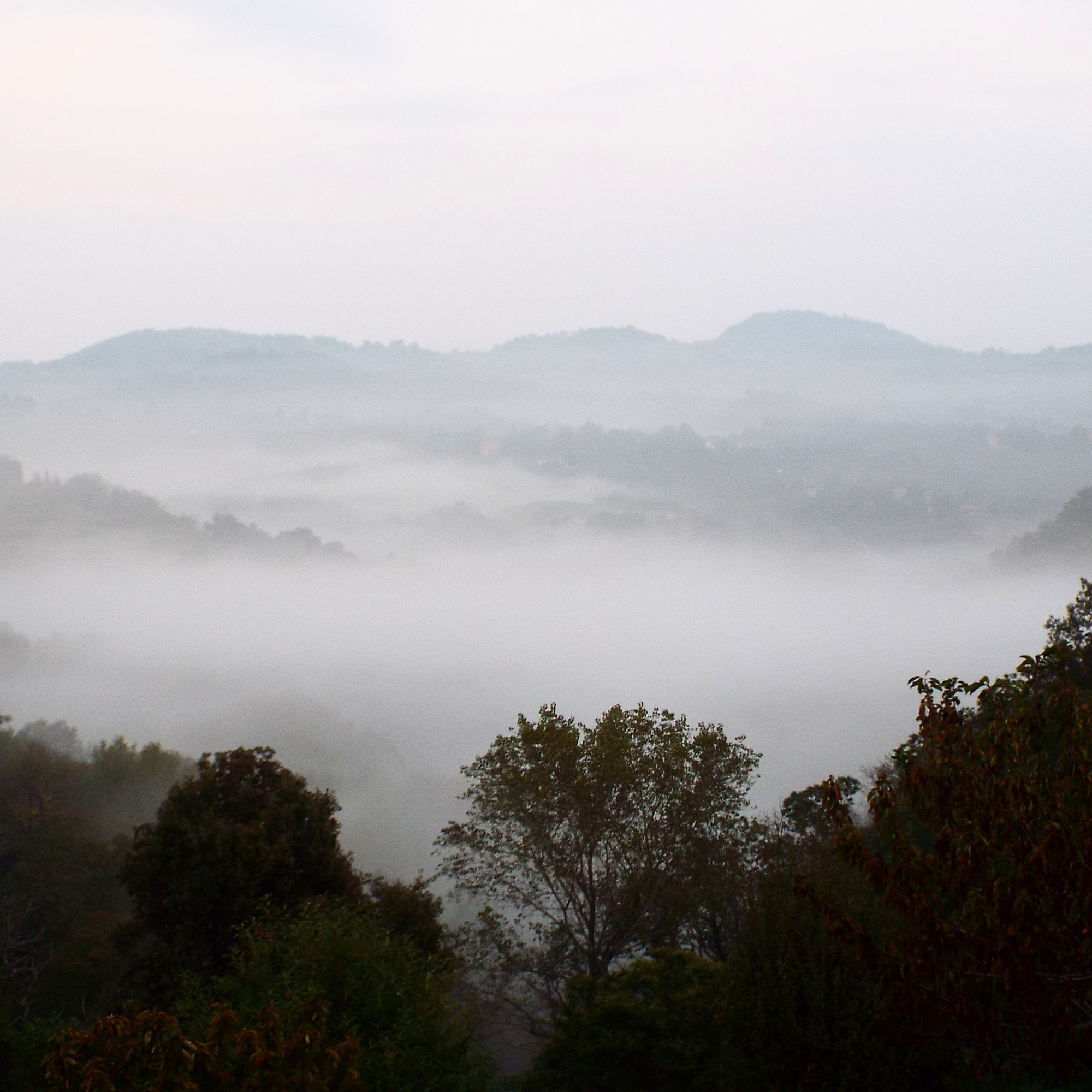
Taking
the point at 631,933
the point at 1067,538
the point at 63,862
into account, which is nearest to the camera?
the point at 631,933

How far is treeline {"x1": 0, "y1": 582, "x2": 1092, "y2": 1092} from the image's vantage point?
342 inches

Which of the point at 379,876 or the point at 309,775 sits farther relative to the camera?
the point at 309,775

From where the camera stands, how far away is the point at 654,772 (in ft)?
71.3

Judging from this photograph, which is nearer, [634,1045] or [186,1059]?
[186,1059]

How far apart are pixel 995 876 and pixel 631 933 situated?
13.2m

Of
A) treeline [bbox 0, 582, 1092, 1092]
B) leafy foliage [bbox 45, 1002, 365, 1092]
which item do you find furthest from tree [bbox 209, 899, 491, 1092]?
leafy foliage [bbox 45, 1002, 365, 1092]

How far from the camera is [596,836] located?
21.6 metres

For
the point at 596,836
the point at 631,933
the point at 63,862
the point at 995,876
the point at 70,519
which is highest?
the point at 70,519

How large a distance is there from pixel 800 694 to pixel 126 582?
118 metres

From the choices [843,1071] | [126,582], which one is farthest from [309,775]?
[126,582]

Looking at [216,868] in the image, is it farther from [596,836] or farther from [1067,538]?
[1067,538]

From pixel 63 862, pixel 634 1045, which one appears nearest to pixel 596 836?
pixel 634 1045

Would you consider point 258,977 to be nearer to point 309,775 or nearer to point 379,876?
point 379,876

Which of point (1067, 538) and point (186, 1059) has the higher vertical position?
point (1067, 538)
